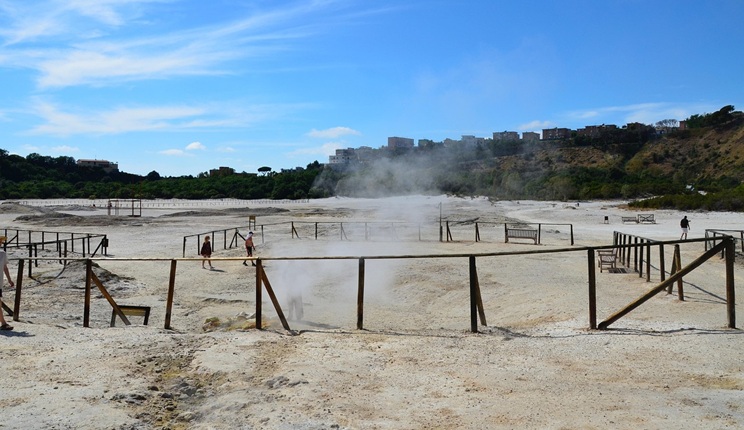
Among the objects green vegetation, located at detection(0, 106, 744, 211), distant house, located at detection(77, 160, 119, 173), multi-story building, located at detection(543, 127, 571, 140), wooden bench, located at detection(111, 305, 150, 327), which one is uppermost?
multi-story building, located at detection(543, 127, 571, 140)

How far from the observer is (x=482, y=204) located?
61719 millimetres

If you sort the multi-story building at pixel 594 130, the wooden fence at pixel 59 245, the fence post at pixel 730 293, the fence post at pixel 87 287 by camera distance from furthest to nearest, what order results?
1. the multi-story building at pixel 594 130
2. the wooden fence at pixel 59 245
3. the fence post at pixel 87 287
4. the fence post at pixel 730 293

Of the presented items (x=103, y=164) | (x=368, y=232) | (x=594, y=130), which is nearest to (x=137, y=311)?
(x=368, y=232)

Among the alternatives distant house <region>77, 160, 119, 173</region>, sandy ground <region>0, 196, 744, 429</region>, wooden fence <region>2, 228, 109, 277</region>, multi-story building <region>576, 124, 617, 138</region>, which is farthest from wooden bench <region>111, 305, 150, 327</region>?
distant house <region>77, 160, 119, 173</region>

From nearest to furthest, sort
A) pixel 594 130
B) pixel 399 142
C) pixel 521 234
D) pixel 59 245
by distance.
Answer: pixel 59 245
pixel 521 234
pixel 399 142
pixel 594 130

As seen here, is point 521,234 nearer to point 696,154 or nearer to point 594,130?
point 696,154

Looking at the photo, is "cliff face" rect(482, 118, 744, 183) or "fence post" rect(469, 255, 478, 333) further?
"cliff face" rect(482, 118, 744, 183)

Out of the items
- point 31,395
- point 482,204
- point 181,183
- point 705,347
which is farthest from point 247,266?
point 181,183

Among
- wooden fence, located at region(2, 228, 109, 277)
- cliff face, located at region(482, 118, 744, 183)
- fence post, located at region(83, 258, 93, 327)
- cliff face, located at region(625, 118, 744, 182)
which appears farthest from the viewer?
cliff face, located at region(625, 118, 744, 182)

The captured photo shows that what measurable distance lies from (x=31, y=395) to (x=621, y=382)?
580 cm

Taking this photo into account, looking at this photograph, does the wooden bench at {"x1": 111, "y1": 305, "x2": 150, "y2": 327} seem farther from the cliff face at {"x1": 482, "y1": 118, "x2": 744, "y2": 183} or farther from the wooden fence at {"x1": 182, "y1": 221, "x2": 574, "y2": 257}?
the cliff face at {"x1": 482, "y1": 118, "x2": 744, "y2": 183}

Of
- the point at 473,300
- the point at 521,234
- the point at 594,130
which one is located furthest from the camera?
the point at 594,130

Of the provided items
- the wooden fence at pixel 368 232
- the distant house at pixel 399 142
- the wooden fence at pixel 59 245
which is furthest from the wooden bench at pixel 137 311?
the distant house at pixel 399 142

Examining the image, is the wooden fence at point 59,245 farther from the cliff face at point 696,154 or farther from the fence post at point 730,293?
the cliff face at point 696,154
